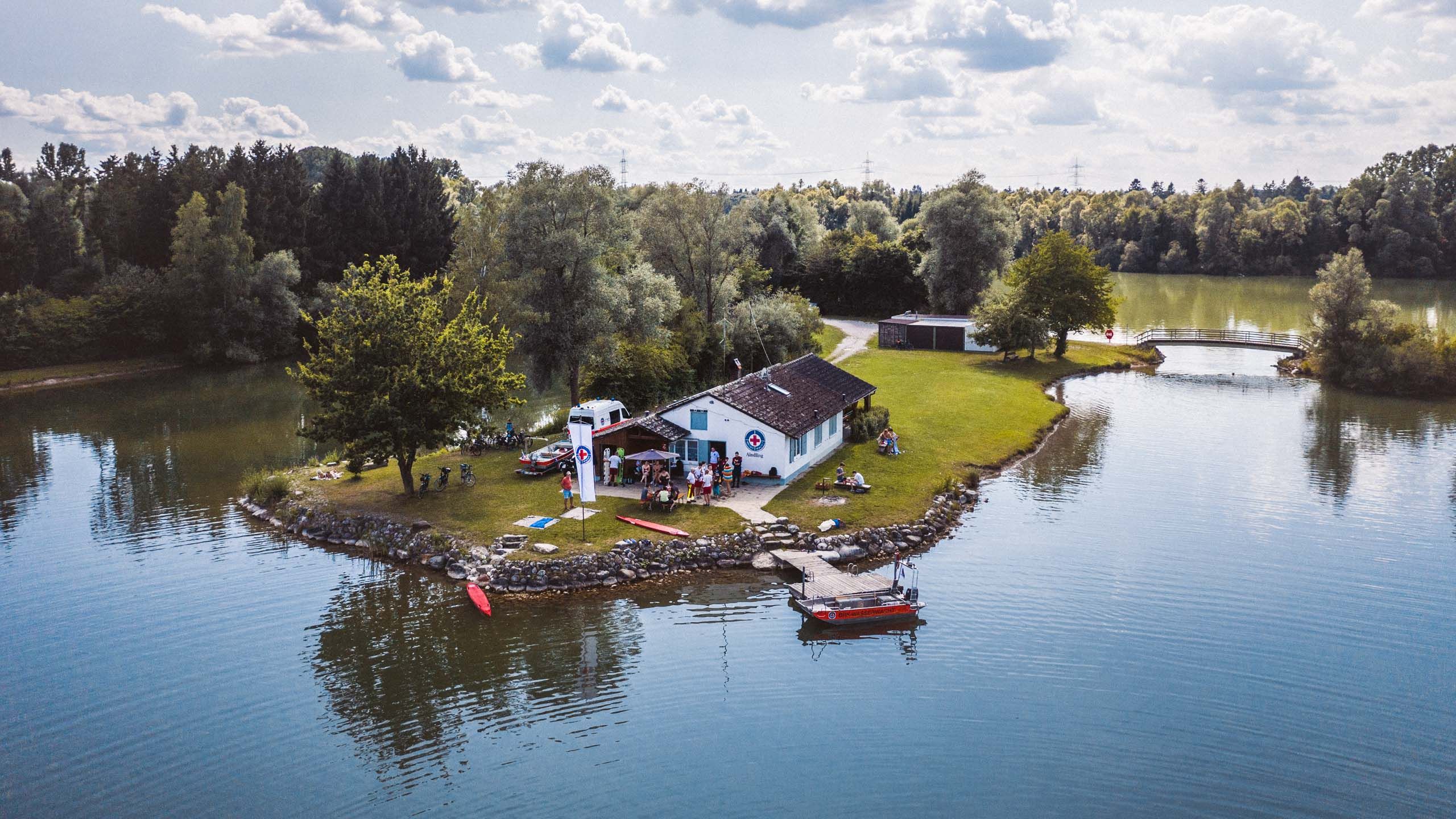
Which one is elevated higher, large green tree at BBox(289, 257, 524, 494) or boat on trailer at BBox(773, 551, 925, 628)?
large green tree at BBox(289, 257, 524, 494)

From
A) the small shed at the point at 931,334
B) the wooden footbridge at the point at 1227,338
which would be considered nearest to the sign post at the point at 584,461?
the small shed at the point at 931,334

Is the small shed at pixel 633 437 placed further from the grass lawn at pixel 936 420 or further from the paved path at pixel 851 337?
the paved path at pixel 851 337

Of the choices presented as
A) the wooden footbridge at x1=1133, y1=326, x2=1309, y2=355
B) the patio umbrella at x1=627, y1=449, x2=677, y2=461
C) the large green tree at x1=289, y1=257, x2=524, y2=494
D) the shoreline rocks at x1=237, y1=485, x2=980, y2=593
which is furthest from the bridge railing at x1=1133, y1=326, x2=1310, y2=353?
the large green tree at x1=289, y1=257, x2=524, y2=494

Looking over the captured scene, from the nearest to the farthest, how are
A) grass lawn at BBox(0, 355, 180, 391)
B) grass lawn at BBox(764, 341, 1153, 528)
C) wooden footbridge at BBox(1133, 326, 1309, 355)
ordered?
grass lawn at BBox(764, 341, 1153, 528) → grass lawn at BBox(0, 355, 180, 391) → wooden footbridge at BBox(1133, 326, 1309, 355)

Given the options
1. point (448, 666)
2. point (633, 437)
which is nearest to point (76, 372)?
point (633, 437)

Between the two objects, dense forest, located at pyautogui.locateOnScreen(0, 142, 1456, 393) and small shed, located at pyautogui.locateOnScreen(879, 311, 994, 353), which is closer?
dense forest, located at pyautogui.locateOnScreen(0, 142, 1456, 393)

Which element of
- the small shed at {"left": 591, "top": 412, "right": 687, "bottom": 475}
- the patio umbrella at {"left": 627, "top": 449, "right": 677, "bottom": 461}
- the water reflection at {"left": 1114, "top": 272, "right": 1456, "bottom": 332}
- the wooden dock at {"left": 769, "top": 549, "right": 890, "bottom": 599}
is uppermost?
the water reflection at {"left": 1114, "top": 272, "right": 1456, "bottom": 332}

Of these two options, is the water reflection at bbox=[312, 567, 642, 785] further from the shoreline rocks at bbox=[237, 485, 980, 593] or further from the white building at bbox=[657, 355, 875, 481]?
the white building at bbox=[657, 355, 875, 481]

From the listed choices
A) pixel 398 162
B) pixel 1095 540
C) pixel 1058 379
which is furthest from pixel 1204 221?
pixel 1095 540
